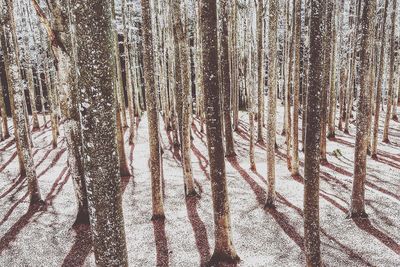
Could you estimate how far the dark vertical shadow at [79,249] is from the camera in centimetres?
676

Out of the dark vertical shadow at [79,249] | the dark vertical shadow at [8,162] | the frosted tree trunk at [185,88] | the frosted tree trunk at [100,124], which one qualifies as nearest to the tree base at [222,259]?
the dark vertical shadow at [79,249]

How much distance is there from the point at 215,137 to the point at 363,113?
→ 4.42 metres

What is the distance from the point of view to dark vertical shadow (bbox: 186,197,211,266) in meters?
6.90

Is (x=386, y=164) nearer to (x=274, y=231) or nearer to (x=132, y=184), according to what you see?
(x=274, y=231)

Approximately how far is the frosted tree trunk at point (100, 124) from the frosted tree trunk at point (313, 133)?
10.5 ft

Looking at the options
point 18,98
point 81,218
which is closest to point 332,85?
point 81,218

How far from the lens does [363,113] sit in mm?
7945

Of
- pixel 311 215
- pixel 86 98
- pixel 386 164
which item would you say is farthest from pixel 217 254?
pixel 386 164

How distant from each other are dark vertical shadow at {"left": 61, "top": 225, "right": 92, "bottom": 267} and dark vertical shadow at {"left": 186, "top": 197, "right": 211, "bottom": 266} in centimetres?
248

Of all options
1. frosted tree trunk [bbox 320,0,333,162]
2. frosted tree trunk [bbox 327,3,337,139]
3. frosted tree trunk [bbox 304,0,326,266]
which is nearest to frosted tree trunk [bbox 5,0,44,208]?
frosted tree trunk [bbox 304,0,326,266]

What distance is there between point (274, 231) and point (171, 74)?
10974 millimetres

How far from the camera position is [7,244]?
754cm

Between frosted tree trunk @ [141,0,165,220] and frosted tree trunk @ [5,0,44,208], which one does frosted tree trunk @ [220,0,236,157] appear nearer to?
frosted tree trunk @ [141,0,165,220]

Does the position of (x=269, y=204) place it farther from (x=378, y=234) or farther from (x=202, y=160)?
(x=202, y=160)
